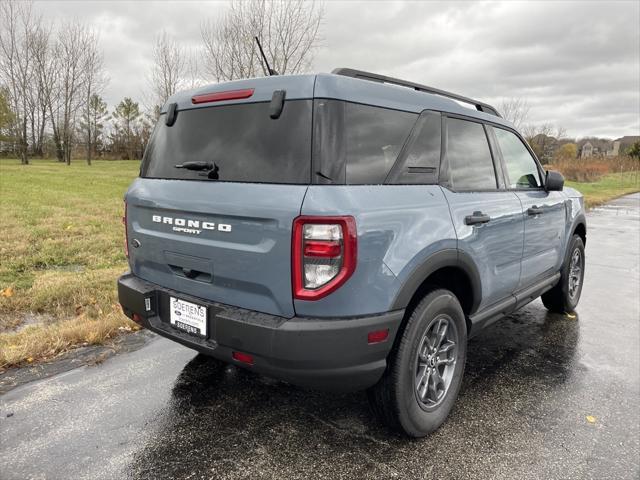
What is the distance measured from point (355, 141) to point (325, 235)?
545 mm

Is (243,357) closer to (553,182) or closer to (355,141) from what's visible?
(355,141)

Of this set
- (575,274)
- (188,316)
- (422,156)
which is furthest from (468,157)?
(575,274)

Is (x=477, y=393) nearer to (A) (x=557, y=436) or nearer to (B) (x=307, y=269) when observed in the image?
(A) (x=557, y=436)

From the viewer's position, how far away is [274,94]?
7.36ft

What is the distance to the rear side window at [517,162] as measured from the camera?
356 cm

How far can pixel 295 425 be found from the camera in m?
2.66

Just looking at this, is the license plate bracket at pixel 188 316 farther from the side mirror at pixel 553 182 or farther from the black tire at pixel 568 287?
the black tire at pixel 568 287

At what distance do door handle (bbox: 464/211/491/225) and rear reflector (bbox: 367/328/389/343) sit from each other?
969 millimetres

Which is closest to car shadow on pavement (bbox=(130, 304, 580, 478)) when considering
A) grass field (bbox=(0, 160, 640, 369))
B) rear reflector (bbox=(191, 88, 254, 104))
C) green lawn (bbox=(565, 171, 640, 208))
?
grass field (bbox=(0, 160, 640, 369))

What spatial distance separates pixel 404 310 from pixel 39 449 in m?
2.07

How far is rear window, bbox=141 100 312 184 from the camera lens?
215 centimetres

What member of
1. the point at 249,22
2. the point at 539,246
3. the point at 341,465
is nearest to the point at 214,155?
the point at 341,465

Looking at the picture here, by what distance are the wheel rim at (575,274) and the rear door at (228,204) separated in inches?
152

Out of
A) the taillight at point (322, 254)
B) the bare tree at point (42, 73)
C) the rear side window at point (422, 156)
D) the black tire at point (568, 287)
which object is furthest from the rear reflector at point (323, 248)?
the bare tree at point (42, 73)
